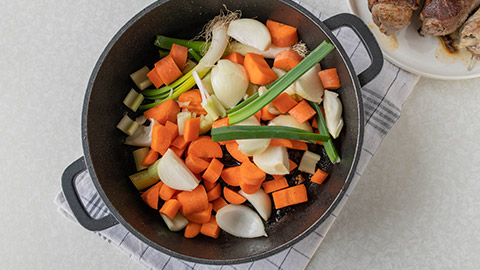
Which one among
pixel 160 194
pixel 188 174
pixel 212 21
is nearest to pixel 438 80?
pixel 212 21

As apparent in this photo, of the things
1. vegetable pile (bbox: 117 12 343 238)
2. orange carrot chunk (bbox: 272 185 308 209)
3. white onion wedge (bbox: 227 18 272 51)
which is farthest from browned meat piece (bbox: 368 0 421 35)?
orange carrot chunk (bbox: 272 185 308 209)

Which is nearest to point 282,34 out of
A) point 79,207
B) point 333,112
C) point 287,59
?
point 287,59

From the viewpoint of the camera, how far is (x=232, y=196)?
1457 mm

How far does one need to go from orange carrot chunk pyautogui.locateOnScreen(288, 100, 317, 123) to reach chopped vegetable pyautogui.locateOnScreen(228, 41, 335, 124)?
11 centimetres

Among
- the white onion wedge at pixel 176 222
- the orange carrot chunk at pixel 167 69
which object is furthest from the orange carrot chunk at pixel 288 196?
the orange carrot chunk at pixel 167 69

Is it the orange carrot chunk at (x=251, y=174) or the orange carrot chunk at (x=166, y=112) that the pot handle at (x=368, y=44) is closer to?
the orange carrot chunk at (x=251, y=174)

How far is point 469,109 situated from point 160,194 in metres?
1.16

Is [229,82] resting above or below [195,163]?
above

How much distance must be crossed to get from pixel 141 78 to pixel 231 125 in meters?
0.42

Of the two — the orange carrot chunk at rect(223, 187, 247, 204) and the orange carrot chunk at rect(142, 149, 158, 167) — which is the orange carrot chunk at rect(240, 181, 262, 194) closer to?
the orange carrot chunk at rect(223, 187, 247, 204)

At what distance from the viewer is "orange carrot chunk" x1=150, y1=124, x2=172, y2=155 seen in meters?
1.43

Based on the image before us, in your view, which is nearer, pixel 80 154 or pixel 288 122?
pixel 288 122

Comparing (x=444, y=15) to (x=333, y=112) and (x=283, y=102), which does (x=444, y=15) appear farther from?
(x=283, y=102)

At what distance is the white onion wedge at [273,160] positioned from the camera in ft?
4.53
